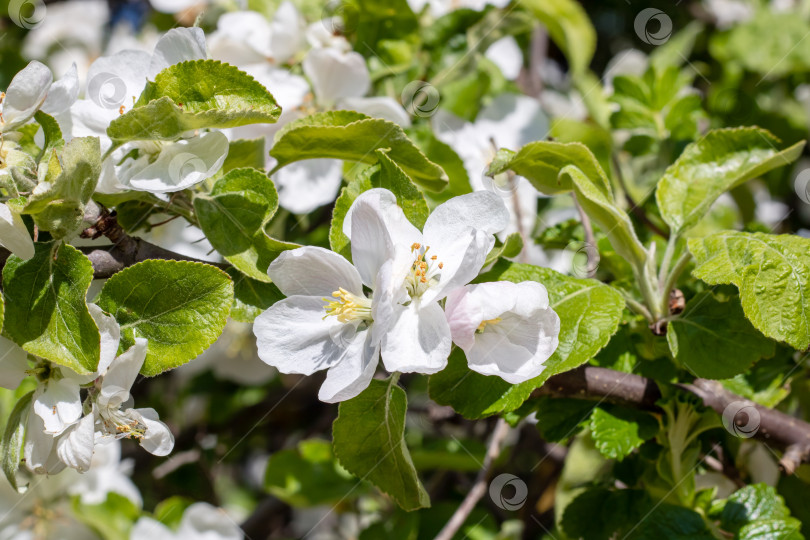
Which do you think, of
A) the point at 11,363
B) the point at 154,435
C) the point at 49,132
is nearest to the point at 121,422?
the point at 154,435

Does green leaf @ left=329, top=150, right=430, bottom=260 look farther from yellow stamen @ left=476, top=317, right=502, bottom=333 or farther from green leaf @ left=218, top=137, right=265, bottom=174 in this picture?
green leaf @ left=218, top=137, right=265, bottom=174

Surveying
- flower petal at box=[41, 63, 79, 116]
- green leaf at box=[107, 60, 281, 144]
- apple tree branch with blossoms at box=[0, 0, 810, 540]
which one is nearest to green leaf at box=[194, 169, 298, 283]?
apple tree branch with blossoms at box=[0, 0, 810, 540]

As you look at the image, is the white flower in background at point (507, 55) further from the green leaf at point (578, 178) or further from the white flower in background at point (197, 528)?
the white flower in background at point (197, 528)

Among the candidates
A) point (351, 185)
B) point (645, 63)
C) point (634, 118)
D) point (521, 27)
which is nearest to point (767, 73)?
point (645, 63)

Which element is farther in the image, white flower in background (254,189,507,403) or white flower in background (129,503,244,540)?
white flower in background (129,503,244,540)

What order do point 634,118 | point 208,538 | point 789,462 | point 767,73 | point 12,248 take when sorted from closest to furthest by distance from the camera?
point 12,248 → point 789,462 → point 208,538 → point 634,118 → point 767,73

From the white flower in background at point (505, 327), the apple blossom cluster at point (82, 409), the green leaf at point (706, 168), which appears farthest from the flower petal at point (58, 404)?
the green leaf at point (706, 168)

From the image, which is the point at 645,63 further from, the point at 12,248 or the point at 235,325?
the point at 12,248

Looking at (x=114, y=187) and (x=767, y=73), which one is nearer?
(x=114, y=187)
